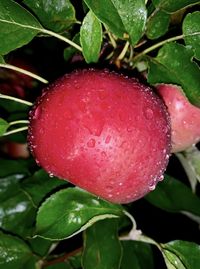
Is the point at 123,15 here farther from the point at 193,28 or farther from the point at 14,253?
the point at 14,253

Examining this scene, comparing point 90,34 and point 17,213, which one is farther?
point 17,213

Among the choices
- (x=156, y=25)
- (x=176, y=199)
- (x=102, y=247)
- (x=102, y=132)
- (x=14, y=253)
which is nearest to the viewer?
(x=102, y=132)

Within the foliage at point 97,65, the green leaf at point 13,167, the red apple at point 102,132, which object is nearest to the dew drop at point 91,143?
the red apple at point 102,132

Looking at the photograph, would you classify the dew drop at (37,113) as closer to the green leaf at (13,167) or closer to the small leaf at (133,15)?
the small leaf at (133,15)

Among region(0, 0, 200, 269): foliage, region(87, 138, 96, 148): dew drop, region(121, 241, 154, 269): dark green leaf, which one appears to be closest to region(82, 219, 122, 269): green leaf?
region(0, 0, 200, 269): foliage

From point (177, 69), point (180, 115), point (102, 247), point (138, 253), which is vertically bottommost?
point (138, 253)

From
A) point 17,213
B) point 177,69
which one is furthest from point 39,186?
point 177,69
